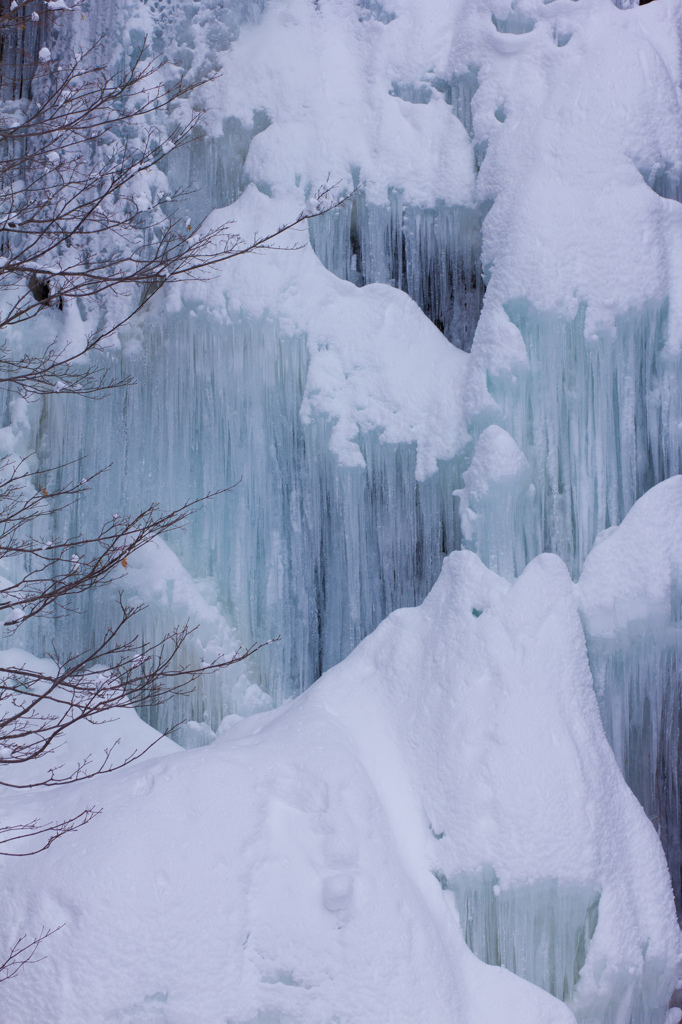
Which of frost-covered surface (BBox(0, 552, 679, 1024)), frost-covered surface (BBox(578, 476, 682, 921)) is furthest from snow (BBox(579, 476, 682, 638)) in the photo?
frost-covered surface (BBox(0, 552, 679, 1024))

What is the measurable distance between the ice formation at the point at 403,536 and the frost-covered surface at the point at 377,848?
0.02 metres

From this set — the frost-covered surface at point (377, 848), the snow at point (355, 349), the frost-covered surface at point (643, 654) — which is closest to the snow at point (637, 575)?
the frost-covered surface at point (643, 654)

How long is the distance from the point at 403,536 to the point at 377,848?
2036 millimetres

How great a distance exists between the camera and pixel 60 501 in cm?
570

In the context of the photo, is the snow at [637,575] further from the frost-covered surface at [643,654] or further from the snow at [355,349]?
the snow at [355,349]

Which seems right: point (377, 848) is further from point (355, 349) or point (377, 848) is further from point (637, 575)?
point (355, 349)

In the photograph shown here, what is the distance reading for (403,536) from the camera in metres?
5.40

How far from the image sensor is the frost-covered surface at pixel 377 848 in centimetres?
364

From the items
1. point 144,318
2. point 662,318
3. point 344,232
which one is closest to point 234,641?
point 144,318

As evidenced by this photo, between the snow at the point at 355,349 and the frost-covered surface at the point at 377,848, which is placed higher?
the snow at the point at 355,349

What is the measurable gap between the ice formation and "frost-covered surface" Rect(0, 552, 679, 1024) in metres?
0.02

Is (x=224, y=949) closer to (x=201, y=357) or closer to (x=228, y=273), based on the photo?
(x=201, y=357)

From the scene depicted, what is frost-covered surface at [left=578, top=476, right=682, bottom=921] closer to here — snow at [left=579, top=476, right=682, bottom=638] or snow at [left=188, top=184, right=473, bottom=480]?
snow at [left=579, top=476, right=682, bottom=638]

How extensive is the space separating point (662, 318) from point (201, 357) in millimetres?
3062
